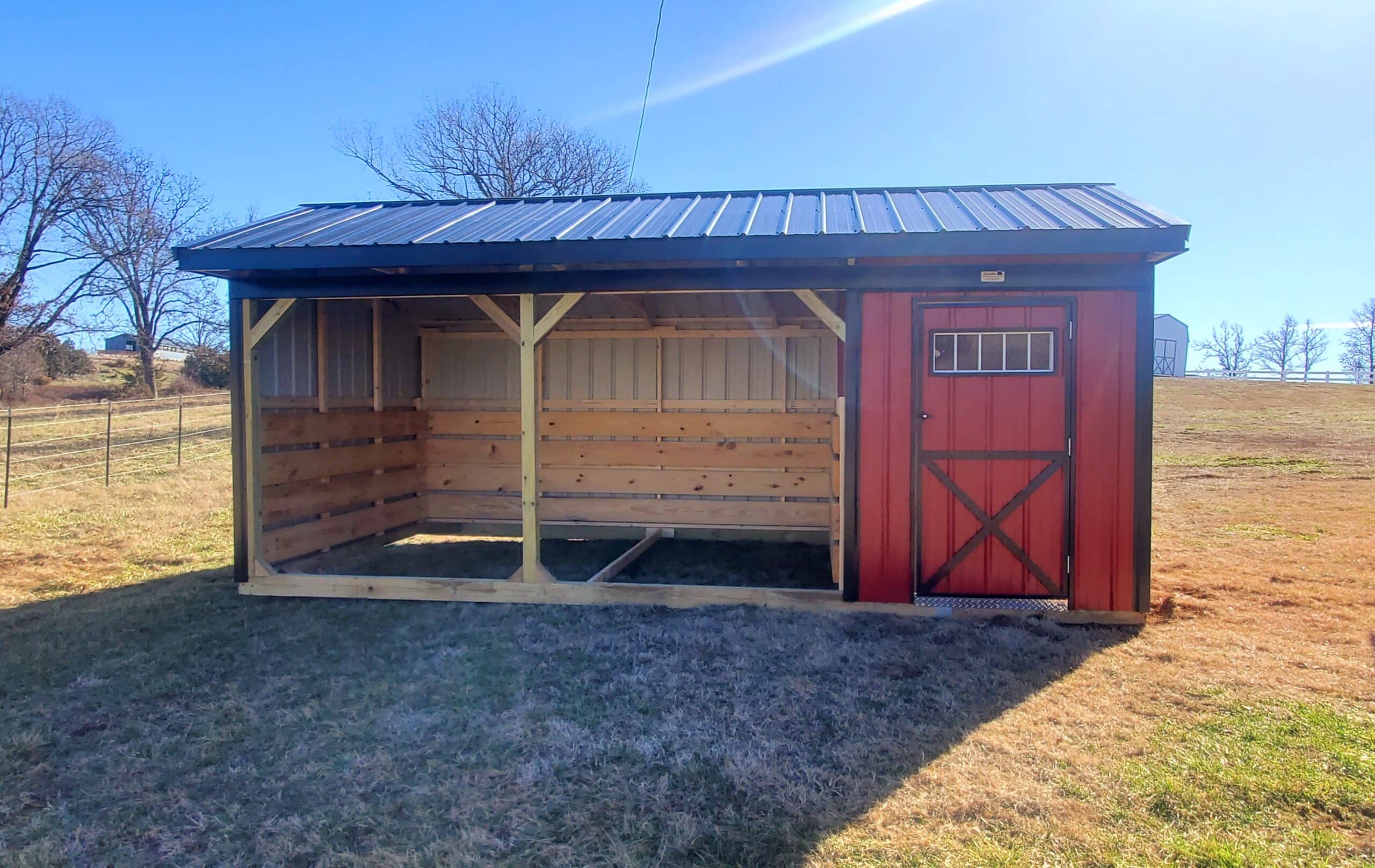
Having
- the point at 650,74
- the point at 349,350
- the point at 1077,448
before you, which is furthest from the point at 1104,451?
the point at 650,74

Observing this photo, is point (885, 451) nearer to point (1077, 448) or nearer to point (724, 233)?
point (1077, 448)

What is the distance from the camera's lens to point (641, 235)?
181 inches

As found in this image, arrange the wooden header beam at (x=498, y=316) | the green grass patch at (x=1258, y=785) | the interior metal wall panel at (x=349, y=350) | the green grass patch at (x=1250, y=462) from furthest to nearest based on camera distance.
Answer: the green grass patch at (x=1250, y=462) < the interior metal wall panel at (x=349, y=350) < the wooden header beam at (x=498, y=316) < the green grass patch at (x=1258, y=785)

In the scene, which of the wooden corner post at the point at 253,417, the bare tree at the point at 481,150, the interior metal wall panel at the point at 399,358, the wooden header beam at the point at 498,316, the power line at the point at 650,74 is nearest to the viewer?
the wooden header beam at the point at 498,316

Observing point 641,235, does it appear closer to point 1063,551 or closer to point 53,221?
point 1063,551

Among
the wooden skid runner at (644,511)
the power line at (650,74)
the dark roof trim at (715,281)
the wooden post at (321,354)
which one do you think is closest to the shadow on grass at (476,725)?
the wooden post at (321,354)

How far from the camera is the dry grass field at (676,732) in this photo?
7.82 ft

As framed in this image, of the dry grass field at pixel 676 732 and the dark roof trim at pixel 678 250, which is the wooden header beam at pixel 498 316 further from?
the dry grass field at pixel 676 732

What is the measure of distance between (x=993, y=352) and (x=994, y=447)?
0.56 metres

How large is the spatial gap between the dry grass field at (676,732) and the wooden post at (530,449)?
336 mm

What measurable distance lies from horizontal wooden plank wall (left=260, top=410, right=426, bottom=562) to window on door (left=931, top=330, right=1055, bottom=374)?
441 cm

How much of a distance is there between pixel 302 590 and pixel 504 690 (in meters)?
2.39

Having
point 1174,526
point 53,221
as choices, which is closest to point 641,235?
point 1174,526

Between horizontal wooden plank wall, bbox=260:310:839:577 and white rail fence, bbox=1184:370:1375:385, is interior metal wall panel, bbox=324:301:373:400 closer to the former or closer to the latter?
horizontal wooden plank wall, bbox=260:310:839:577
